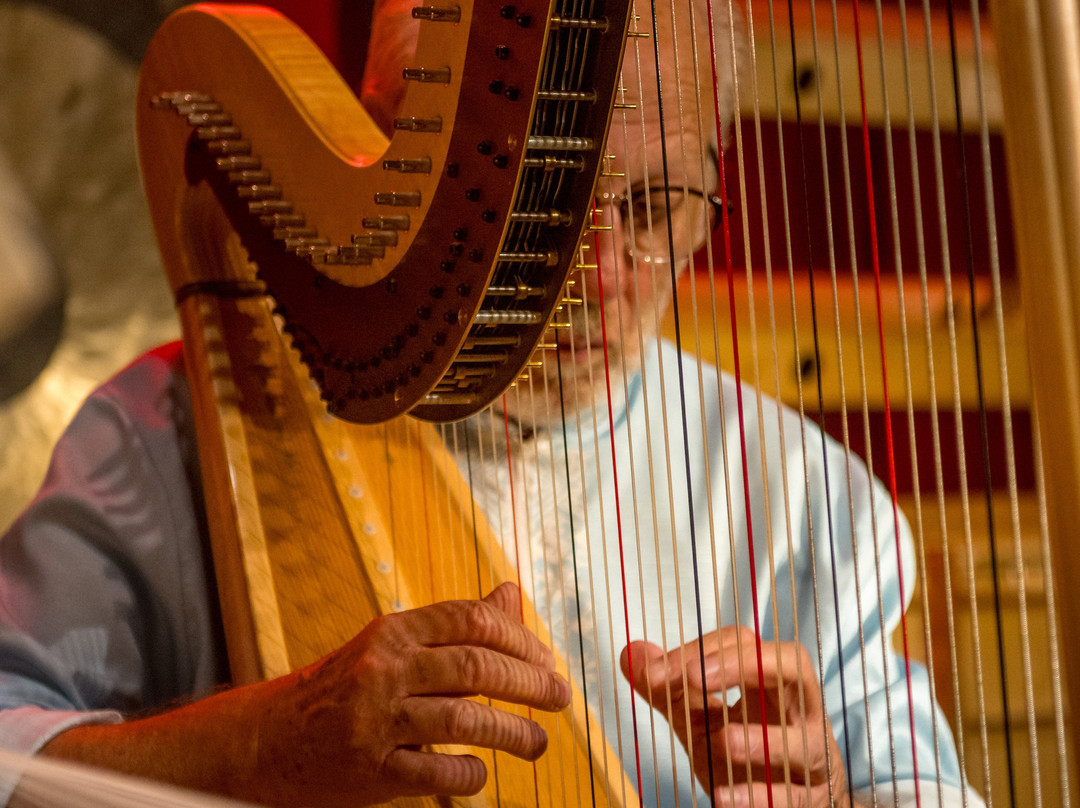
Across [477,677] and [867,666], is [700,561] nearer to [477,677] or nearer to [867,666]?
[867,666]

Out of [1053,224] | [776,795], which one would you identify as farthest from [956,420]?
[776,795]

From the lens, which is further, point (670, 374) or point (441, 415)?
point (670, 374)

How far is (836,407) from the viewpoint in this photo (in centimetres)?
201

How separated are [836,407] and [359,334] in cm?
146

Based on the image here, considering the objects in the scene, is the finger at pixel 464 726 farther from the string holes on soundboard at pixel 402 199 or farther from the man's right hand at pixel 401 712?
the string holes on soundboard at pixel 402 199

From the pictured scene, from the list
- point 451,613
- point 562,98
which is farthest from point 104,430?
point 562,98

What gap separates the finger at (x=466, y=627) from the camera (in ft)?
1.96

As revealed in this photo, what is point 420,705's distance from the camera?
23.1 inches

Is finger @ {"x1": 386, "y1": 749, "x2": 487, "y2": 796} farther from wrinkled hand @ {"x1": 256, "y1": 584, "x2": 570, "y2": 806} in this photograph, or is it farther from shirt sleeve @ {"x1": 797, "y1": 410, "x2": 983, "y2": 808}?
shirt sleeve @ {"x1": 797, "y1": 410, "x2": 983, "y2": 808}

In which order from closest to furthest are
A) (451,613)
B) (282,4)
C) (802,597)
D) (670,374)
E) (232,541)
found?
1. (451,613)
2. (232,541)
3. (802,597)
4. (670,374)
5. (282,4)

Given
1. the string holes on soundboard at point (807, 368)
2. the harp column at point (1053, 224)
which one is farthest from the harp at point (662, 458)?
the string holes on soundboard at point (807, 368)

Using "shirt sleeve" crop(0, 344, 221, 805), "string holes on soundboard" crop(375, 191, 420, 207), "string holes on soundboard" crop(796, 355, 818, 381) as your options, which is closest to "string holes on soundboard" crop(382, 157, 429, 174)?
"string holes on soundboard" crop(375, 191, 420, 207)

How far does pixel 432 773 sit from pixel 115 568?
0.41 m

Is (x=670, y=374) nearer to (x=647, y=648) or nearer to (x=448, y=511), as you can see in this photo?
(x=448, y=511)
